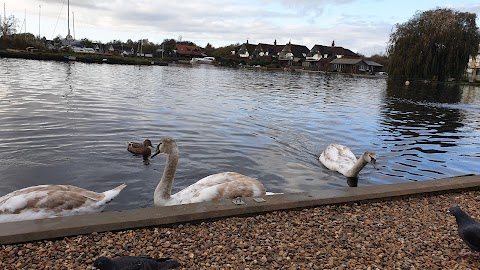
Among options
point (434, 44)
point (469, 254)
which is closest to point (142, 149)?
point (469, 254)

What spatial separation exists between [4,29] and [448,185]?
102 metres

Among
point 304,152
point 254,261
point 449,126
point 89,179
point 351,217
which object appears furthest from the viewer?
point 449,126

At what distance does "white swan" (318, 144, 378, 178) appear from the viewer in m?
9.79

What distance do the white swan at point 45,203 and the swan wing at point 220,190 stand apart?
1393mm

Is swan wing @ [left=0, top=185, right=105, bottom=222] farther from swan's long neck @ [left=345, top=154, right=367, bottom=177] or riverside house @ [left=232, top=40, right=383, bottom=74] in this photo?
riverside house @ [left=232, top=40, right=383, bottom=74]

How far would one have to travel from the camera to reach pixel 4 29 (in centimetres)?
9019

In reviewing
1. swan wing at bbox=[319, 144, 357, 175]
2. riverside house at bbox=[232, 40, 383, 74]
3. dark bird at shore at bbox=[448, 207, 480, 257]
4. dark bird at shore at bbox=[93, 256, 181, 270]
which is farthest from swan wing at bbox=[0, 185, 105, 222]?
riverside house at bbox=[232, 40, 383, 74]

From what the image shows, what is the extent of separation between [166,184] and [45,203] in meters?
1.94

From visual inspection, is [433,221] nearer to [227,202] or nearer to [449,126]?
[227,202]

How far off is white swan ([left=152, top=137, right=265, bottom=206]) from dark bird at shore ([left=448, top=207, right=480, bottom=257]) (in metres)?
3.00

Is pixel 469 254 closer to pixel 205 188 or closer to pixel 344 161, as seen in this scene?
pixel 205 188

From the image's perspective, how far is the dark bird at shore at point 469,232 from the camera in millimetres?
4617

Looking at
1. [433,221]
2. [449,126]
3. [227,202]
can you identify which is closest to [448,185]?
[433,221]

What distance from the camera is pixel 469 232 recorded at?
184 inches
